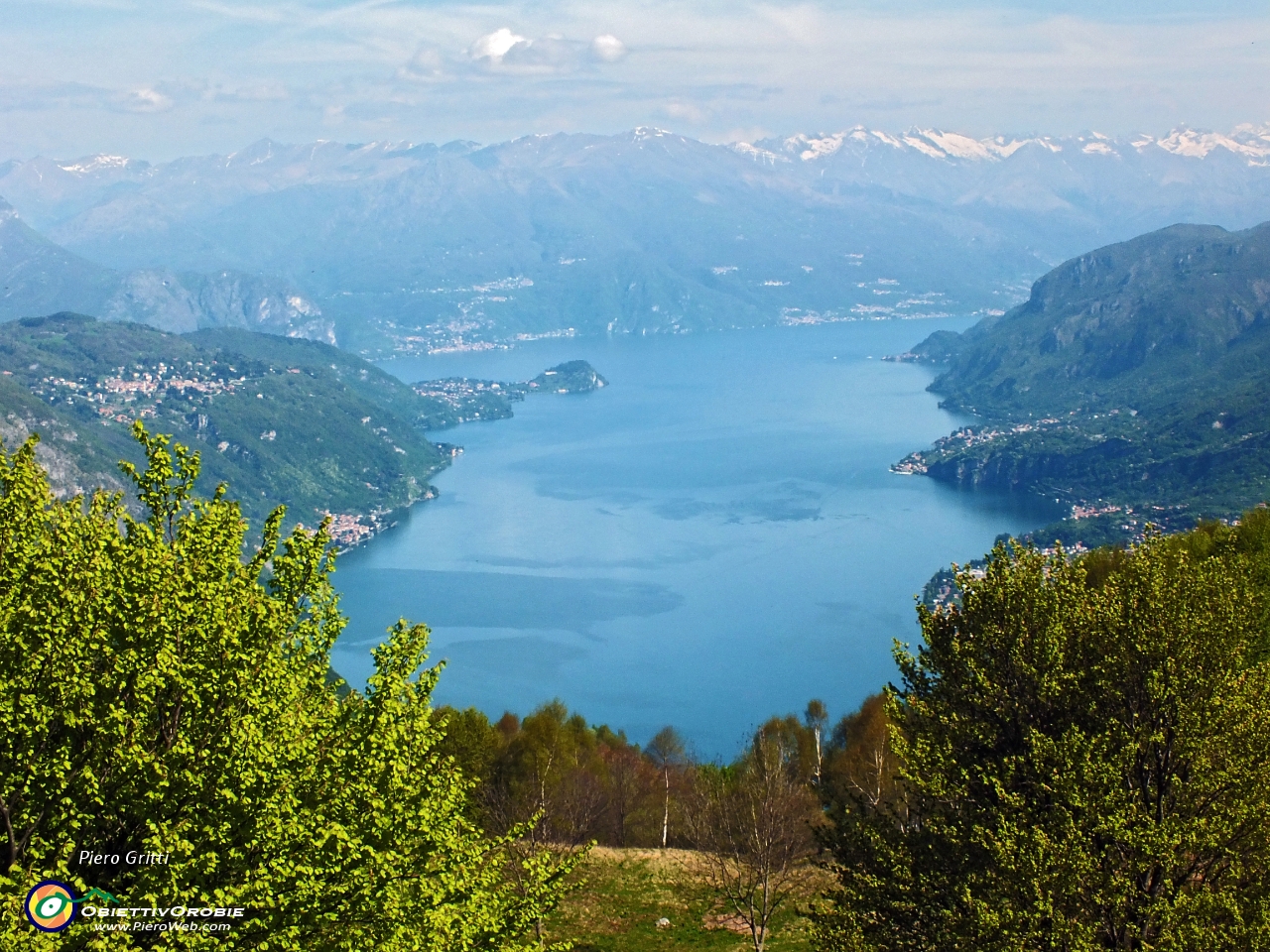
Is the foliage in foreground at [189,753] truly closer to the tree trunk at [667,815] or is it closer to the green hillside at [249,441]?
the tree trunk at [667,815]

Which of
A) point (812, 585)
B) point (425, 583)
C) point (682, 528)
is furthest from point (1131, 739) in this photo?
point (682, 528)

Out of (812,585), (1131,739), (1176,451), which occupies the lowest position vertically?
(1131,739)

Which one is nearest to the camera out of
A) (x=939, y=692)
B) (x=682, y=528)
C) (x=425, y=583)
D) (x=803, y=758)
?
(x=939, y=692)

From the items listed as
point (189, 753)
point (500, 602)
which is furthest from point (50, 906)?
point (500, 602)

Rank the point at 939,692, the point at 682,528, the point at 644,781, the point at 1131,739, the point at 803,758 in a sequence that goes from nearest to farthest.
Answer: the point at 1131,739
the point at 939,692
the point at 644,781
the point at 803,758
the point at 682,528

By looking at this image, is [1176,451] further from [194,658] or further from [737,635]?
[194,658]

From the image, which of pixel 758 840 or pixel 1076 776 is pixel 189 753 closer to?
pixel 1076 776

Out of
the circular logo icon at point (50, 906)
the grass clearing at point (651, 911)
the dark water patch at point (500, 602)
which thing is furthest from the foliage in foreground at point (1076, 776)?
the dark water patch at point (500, 602)
